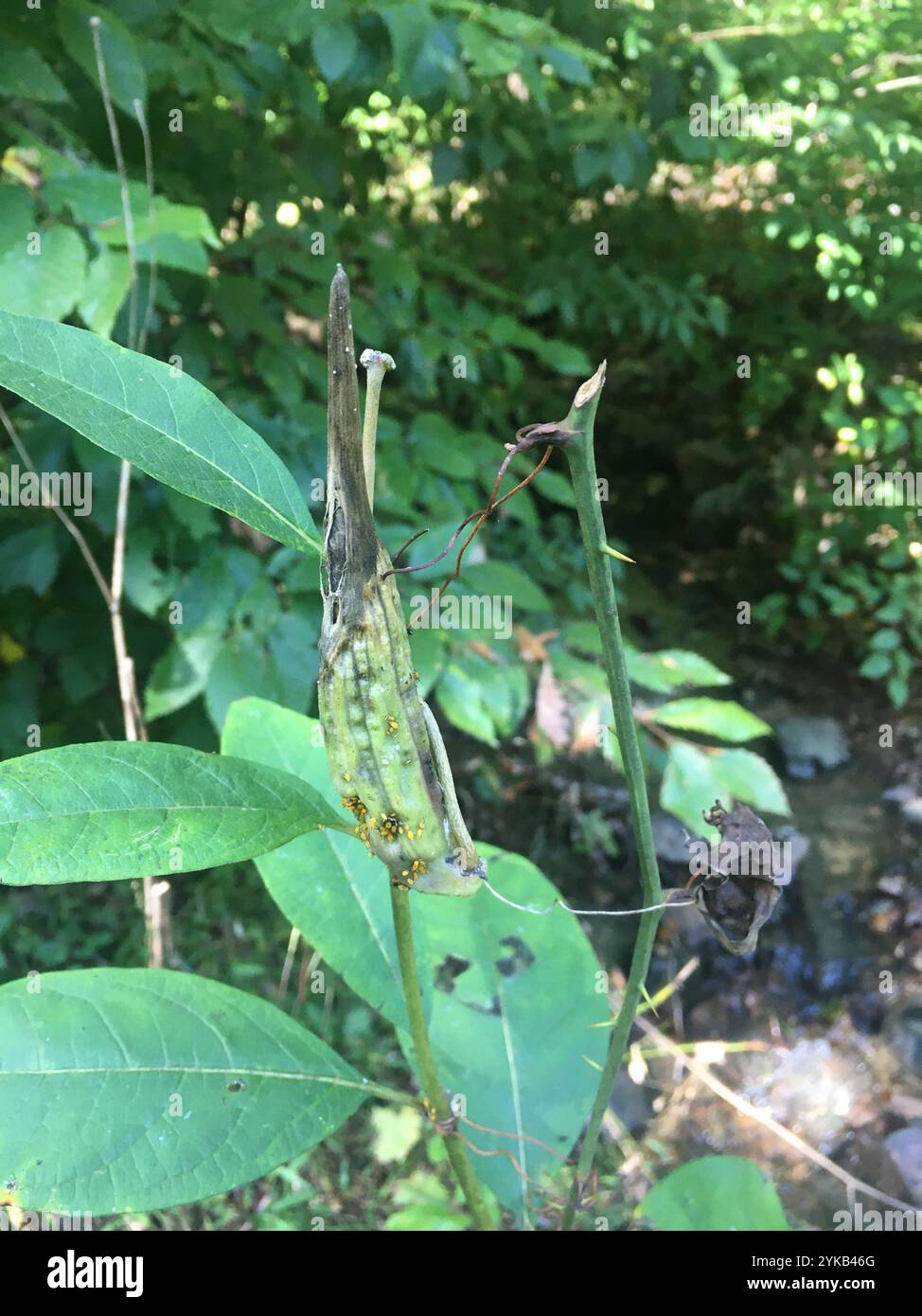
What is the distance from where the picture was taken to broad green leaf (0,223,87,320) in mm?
1125

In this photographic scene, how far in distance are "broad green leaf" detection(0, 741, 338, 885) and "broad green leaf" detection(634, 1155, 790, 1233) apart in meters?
0.61

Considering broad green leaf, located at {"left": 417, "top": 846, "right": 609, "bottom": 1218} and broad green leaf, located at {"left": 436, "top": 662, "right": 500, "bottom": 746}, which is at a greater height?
broad green leaf, located at {"left": 436, "top": 662, "right": 500, "bottom": 746}

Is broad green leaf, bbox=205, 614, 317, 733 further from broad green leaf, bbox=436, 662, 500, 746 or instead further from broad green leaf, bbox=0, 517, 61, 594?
broad green leaf, bbox=0, 517, 61, 594

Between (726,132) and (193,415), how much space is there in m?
2.25

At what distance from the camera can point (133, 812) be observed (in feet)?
1.85

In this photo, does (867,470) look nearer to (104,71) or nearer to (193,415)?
(104,71)

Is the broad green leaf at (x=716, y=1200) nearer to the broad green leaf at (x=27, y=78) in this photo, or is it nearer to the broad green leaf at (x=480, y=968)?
the broad green leaf at (x=480, y=968)

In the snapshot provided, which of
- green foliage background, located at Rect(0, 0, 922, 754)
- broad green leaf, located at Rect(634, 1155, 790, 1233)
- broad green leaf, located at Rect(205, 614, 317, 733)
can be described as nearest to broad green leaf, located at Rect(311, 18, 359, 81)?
green foliage background, located at Rect(0, 0, 922, 754)

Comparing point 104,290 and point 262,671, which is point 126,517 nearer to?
point 262,671

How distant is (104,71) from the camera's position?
1.34 m

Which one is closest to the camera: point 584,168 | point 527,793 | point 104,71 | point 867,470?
point 104,71

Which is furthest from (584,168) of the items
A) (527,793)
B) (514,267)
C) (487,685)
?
(527,793)

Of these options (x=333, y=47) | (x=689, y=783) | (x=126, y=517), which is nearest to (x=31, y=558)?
(x=126, y=517)

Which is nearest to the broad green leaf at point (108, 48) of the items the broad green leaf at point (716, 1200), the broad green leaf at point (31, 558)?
the broad green leaf at point (31, 558)
